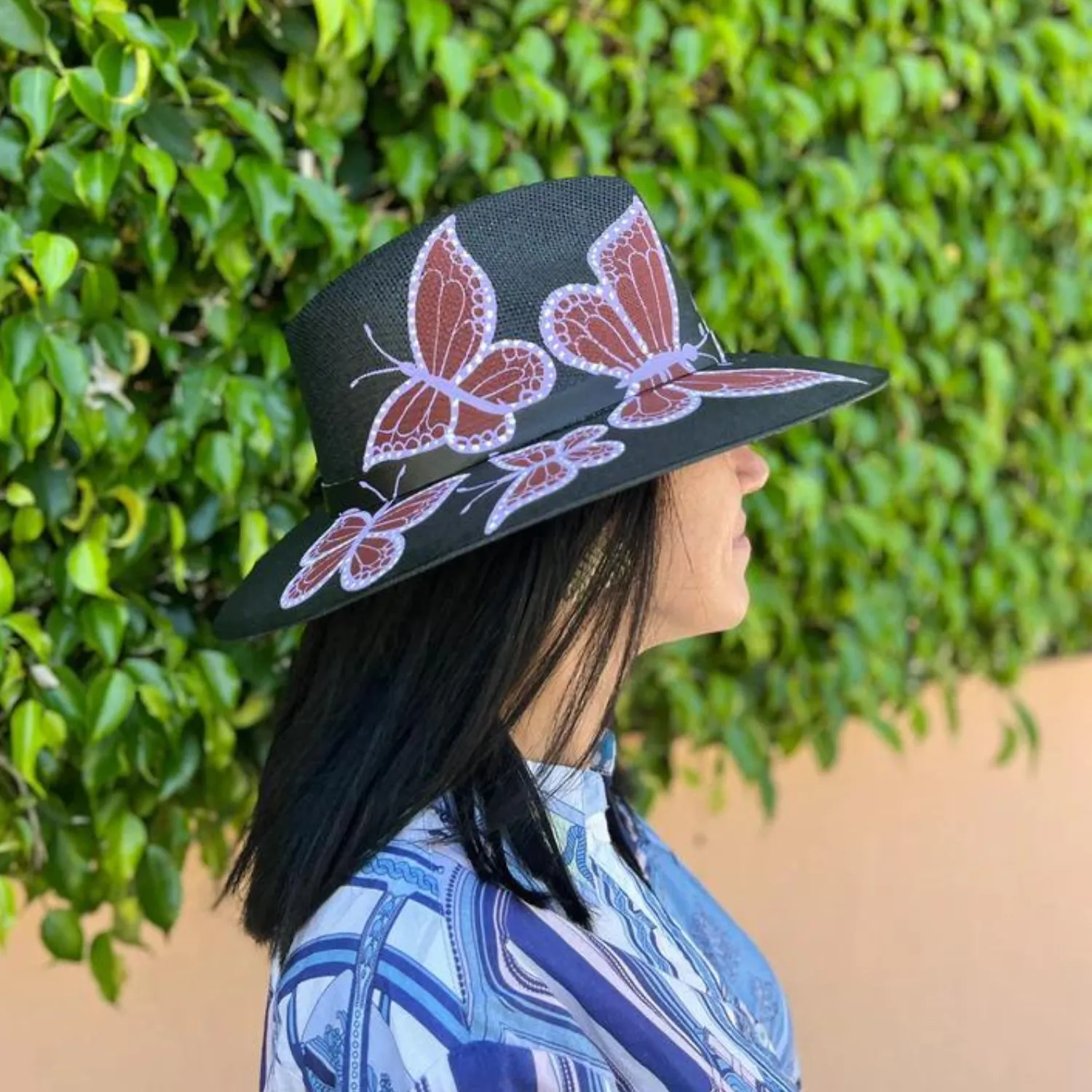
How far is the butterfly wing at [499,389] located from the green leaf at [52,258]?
54 cm

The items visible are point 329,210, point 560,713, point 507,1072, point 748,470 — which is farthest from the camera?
point 329,210

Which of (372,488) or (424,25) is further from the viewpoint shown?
(424,25)

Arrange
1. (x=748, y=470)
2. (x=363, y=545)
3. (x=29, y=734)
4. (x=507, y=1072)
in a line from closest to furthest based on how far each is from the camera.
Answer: (x=507, y=1072)
(x=363, y=545)
(x=748, y=470)
(x=29, y=734)

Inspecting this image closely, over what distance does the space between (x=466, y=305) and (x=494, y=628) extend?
26 centimetres

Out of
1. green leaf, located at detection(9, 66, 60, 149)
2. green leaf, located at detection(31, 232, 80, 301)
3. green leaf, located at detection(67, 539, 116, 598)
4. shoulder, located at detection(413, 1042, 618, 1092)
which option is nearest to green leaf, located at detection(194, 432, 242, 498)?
green leaf, located at detection(67, 539, 116, 598)

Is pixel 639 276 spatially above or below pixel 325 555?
above

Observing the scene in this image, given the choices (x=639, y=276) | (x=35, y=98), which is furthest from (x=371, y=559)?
(x=35, y=98)

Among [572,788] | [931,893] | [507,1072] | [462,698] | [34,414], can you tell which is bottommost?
[931,893]

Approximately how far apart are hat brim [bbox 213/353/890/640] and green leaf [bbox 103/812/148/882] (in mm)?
588

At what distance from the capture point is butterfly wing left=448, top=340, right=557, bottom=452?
1.06m

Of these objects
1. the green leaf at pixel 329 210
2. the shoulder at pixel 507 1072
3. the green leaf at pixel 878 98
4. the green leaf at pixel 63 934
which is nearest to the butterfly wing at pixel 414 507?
the shoulder at pixel 507 1072

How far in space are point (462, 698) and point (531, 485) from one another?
184 mm

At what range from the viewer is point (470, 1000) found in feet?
3.06

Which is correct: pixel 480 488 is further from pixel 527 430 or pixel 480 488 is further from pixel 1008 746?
pixel 1008 746
